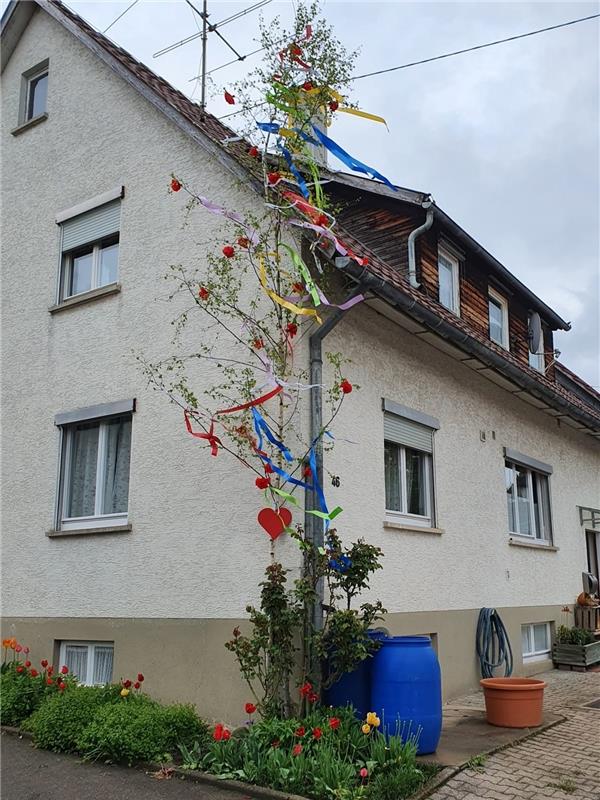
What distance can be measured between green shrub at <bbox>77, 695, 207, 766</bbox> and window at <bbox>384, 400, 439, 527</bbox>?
3043 millimetres

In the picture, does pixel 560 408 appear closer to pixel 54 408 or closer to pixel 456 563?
pixel 456 563

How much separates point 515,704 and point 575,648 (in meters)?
5.15

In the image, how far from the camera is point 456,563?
942cm

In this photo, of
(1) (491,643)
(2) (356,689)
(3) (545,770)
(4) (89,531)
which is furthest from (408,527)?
(4) (89,531)

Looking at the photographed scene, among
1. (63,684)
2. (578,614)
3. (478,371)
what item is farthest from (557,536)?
(63,684)

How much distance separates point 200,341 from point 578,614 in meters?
8.81

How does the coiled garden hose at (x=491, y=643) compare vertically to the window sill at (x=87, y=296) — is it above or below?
below

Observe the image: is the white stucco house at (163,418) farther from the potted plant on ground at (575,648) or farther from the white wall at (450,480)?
the potted plant on ground at (575,648)

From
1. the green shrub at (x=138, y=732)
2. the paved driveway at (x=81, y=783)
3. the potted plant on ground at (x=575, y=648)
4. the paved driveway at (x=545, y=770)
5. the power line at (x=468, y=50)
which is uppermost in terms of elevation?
the power line at (x=468, y=50)

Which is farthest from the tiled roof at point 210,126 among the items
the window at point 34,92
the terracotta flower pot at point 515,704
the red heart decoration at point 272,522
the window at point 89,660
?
the window at point 89,660

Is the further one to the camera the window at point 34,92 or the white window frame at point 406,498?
the window at point 34,92

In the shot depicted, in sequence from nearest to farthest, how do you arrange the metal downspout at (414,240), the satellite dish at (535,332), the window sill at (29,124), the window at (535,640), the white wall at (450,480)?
the white wall at (450,480) < the window sill at (29,124) < the metal downspout at (414,240) < the window at (535,640) < the satellite dish at (535,332)

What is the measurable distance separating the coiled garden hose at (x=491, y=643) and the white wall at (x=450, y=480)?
9.0 inches

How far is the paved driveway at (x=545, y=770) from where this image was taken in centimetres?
537
